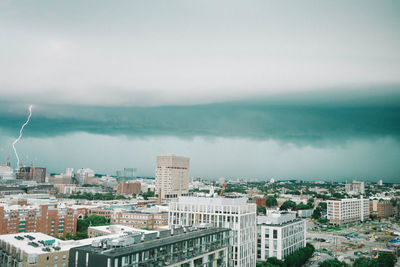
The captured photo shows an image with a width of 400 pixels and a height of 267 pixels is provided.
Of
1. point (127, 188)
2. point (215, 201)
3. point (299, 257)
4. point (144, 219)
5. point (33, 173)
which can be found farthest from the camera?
point (33, 173)

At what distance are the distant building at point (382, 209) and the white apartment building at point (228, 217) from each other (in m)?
73.2

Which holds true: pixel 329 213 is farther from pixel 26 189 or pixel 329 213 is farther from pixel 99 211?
Result: pixel 26 189

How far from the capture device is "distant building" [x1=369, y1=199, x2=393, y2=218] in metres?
95.5

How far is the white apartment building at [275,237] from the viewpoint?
41.0 metres

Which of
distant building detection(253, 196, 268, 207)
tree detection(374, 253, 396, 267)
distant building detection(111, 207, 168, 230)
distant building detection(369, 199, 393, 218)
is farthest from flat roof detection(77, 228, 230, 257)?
distant building detection(369, 199, 393, 218)

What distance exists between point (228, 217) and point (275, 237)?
983 cm

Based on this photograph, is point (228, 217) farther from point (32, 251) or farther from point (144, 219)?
point (144, 219)

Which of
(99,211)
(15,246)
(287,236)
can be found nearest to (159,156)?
(99,211)

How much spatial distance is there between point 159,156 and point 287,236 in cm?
9779

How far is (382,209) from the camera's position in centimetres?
9569

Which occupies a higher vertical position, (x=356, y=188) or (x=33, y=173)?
(x=33, y=173)

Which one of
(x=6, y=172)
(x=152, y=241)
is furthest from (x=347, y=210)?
(x=6, y=172)

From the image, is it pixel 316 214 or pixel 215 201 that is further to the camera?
pixel 316 214

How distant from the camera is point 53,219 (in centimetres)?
5334
